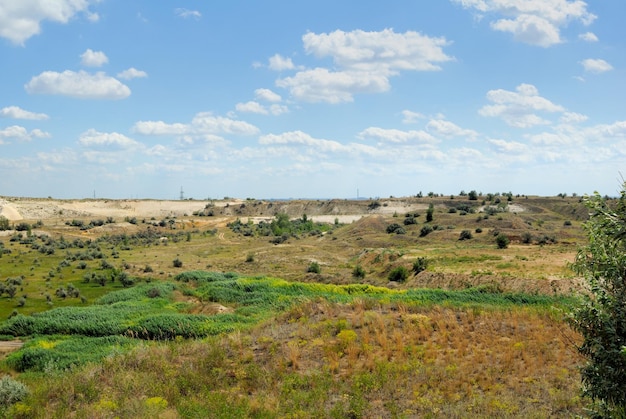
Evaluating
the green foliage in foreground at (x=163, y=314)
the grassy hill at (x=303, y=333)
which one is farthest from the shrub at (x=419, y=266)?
the green foliage in foreground at (x=163, y=314)

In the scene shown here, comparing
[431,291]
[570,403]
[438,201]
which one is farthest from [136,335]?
[438,201]

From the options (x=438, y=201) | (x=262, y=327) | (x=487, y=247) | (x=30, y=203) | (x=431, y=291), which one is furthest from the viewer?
(x=30, y=203)

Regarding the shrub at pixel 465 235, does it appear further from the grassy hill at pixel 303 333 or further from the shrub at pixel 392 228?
the shrub at pixel 392 228

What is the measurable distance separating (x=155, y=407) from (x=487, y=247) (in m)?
39.5

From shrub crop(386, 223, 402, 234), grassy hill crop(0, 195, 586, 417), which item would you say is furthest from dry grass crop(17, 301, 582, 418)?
shrub crop(386, 223, 402, 234)

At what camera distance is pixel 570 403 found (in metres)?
12.7

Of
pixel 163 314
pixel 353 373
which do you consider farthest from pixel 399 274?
pixel 353 373

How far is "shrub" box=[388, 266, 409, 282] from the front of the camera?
3841cm

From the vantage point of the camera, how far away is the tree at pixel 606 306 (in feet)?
27.5

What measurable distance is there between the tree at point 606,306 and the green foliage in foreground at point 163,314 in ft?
45.9

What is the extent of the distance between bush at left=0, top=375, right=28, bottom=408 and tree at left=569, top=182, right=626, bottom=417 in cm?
1531

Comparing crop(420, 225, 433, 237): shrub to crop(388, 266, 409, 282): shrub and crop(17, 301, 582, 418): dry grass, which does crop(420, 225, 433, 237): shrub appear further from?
crop(17, 301, 582, 418): dry grass

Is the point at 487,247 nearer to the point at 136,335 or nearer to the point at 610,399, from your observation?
the point at 136,335

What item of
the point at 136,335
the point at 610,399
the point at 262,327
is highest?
the point at 610,399
